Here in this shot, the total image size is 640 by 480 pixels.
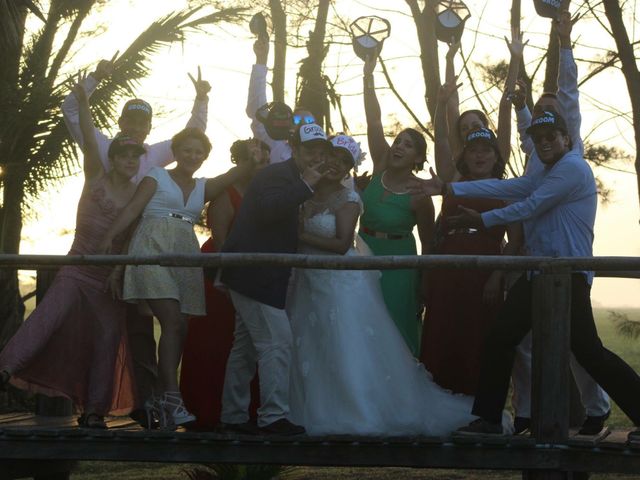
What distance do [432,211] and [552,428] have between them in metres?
1.71

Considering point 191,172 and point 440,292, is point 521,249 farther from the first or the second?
point 191,172

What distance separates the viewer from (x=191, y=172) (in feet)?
25.5

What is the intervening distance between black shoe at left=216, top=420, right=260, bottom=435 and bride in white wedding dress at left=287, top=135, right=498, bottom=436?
1.03 feet

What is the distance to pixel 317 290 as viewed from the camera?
772 centimetres

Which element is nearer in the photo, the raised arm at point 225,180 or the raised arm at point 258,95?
the raised arm at point 225,180

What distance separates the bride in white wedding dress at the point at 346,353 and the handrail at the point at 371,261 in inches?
22.0

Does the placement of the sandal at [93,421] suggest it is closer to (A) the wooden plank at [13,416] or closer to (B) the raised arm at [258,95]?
(A) the wooden plank at [13,416]

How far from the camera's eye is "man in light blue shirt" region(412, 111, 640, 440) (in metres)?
7.00

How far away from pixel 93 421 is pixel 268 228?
5.05 feet

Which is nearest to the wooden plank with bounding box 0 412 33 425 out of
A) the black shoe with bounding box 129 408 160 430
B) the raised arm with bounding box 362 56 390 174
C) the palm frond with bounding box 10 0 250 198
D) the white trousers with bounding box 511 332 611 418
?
the black shoe with bounding box 129 408 160 430

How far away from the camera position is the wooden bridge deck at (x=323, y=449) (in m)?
7.00

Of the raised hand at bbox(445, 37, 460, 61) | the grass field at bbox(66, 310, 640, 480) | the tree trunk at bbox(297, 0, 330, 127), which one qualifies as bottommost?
the grass field at bbox(66, 310, 640, 480)

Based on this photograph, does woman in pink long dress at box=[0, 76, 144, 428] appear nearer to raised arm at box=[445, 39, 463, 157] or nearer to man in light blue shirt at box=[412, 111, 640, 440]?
raised arm at box=[445, 39, 463, 157]

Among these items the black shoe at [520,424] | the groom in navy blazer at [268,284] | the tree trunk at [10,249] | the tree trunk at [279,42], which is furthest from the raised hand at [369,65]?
the tree trunk at [279,42]
